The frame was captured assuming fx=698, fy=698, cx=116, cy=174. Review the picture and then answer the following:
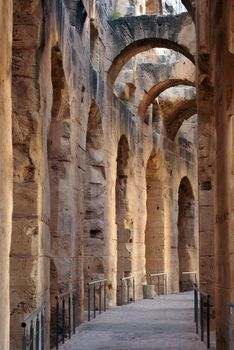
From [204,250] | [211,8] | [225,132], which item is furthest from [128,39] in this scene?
[225,132]

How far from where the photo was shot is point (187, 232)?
85.4ft

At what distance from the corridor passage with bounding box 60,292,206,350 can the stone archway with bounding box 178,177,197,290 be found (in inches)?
Result: 380

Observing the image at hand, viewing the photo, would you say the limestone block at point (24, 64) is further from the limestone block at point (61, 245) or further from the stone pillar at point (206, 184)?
the stone pillar at point (206, 184)

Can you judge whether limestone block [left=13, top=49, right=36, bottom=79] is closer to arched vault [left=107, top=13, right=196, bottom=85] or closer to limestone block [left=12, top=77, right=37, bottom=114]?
limestone block [left=12, top=77, right=37, bottom=114]

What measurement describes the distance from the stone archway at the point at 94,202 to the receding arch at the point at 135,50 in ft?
6.52

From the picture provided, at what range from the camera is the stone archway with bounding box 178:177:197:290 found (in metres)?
26.0

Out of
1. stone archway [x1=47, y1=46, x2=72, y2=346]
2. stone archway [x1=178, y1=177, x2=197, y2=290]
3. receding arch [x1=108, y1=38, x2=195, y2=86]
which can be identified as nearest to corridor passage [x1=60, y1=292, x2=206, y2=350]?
stone archway [x1=47, y1=46, x2=72, y2=346]

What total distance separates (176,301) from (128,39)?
7.03 metres

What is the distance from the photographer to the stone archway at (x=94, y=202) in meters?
15.1

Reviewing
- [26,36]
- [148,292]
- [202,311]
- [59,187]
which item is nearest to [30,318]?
[26,36]

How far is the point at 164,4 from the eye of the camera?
25.5 metres

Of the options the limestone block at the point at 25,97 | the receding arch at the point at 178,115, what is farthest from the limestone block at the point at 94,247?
the receding arch at the point at 178,115

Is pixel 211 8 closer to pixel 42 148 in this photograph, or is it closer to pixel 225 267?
pixel 42 148

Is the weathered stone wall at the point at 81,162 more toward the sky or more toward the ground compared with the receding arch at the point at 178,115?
more toward the ground
